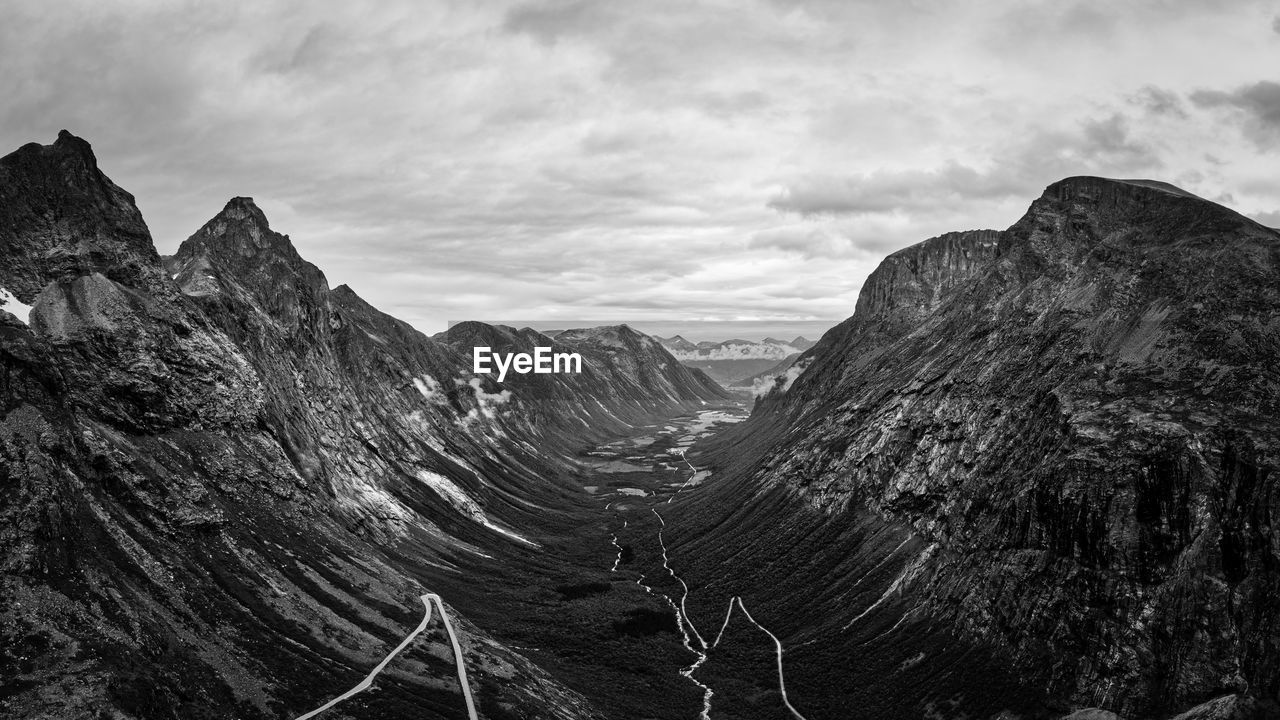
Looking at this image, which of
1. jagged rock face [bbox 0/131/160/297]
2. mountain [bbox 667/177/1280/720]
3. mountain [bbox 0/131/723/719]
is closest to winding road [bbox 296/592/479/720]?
mountain [bbox 0/131/723/719]

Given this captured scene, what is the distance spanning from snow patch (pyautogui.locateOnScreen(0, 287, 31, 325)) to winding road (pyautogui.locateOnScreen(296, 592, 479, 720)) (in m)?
76.8

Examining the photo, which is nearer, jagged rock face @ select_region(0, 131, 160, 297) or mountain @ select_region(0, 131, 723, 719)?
mountain @ select_region(0, 131, 723, 719)

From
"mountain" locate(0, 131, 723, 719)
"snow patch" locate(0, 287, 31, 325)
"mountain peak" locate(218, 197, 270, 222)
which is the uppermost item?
"mountain peak" locate(218, 197, 270, 222)

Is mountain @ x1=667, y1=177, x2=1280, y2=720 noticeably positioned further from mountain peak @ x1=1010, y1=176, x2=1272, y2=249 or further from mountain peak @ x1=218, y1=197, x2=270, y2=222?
mountain peak @ x1=218, y1=197, x2=270, y2=222

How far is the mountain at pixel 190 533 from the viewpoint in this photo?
62.5 m

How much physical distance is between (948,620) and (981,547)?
12.9 meters

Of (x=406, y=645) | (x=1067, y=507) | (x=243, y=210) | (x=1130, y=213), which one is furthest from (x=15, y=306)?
(x=1130, y=213)

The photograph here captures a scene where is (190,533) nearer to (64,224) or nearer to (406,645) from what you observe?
(406,645)

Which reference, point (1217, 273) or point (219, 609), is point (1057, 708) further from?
point (219, 609)

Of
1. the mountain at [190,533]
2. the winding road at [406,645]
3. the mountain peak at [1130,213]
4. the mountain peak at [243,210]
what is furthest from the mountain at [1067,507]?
the mountain peak at [243,210]

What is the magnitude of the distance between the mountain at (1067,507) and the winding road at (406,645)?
150ft

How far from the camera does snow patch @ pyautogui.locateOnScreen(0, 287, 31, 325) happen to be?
318ft

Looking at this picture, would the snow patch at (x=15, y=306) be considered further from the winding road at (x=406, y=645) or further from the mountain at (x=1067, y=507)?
the mountain at (x=1067, y=507)

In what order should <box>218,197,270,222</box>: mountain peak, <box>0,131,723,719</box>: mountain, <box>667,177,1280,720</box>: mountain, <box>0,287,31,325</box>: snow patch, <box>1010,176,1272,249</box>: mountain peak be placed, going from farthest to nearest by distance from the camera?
<box>218,197,270,222</box>: mountain peak, <box>1010,176,1272,249</box>: mountain peak, <box>0,287,31,325</box>: snow patch, <box>667,177,1280,720</box>: mountain, <box>0,131,723,719</box>: mountain
